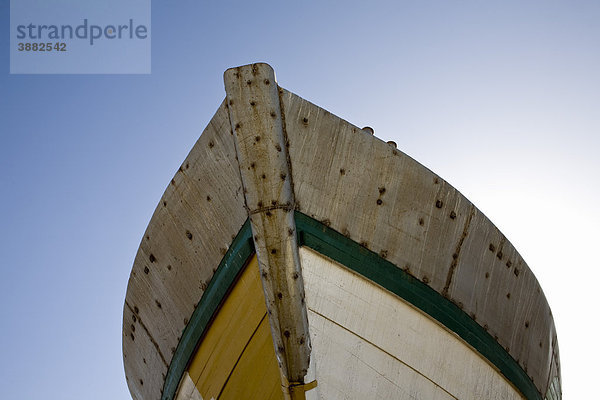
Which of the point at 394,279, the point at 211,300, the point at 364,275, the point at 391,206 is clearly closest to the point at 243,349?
the point at 211,300

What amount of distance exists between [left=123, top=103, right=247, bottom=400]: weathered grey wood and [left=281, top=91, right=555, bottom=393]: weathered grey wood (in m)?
0.36

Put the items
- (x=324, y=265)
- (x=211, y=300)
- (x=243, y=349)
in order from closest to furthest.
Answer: (x=324, y=265), (x=243, y=349), (x=211, y=300)

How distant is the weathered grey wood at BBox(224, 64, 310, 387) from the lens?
7.89 feet

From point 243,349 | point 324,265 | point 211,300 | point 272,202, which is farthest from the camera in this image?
point 211,300

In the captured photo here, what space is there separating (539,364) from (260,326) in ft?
5.79

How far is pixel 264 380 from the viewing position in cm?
260

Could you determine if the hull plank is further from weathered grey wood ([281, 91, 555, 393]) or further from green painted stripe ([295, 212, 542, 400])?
weathered grey wood ([281, 91, 555, 393])

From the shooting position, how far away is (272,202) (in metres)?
2.47

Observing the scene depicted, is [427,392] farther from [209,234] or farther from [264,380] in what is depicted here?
[209,234]

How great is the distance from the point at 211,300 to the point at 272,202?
0.70 metres

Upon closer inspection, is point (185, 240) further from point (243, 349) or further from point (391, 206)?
point (391, 206)

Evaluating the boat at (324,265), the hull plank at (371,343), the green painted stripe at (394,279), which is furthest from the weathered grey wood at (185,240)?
the hull plank at (371,343)

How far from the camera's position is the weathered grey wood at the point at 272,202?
7.89 ft

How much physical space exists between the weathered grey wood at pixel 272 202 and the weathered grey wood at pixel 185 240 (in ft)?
0.49
